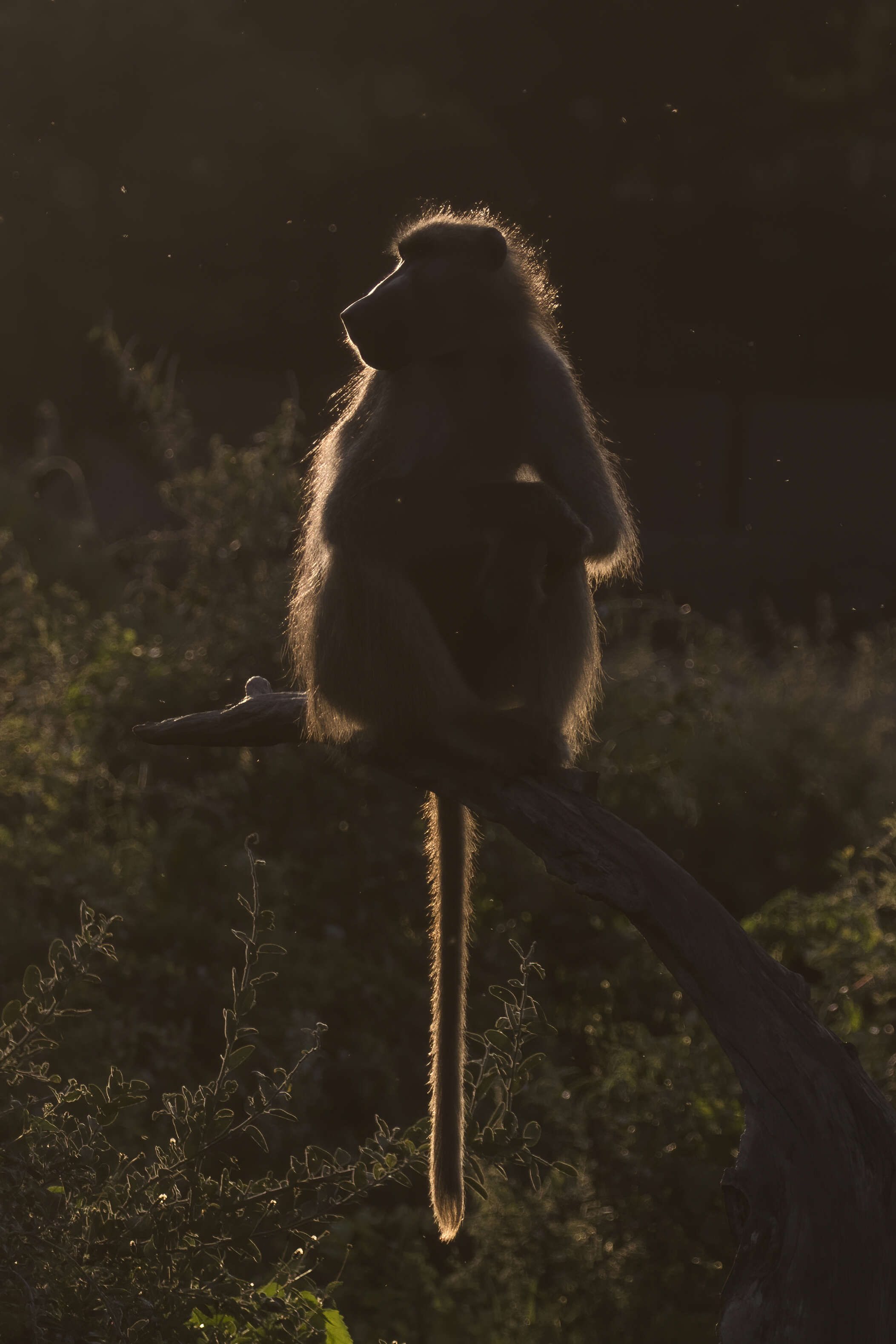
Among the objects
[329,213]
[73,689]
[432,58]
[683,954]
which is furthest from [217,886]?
[432,58]

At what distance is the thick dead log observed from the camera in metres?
2.10

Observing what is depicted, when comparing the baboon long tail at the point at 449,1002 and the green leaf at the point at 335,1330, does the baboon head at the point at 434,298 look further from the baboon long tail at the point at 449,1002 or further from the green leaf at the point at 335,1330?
the green leaf at the point at 335,1330

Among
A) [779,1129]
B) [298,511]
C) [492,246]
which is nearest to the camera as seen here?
[779,1129]

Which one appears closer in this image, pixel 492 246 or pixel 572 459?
pixel 572 459

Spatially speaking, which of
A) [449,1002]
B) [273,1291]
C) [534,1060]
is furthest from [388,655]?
[273,1291]

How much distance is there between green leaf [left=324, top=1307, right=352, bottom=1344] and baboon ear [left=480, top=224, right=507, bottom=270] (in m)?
2.33

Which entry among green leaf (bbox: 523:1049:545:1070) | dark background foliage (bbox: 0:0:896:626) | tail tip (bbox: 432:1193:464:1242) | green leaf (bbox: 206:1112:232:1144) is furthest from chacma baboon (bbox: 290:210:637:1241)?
dark background foliage (bbox: 0:0:896:626)

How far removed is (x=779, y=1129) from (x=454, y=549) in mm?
1356

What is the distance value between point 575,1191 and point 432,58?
31.1ft

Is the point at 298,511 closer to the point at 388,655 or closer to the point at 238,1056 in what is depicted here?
the point at 388,655

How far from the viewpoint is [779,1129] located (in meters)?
2.17

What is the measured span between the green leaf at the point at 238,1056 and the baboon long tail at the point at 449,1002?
20.3 inches

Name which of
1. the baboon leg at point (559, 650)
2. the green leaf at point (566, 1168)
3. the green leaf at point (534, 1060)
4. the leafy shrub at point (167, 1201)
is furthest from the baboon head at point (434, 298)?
the green leaf at point (566, 1168)

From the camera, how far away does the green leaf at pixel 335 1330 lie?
98.3 inches
